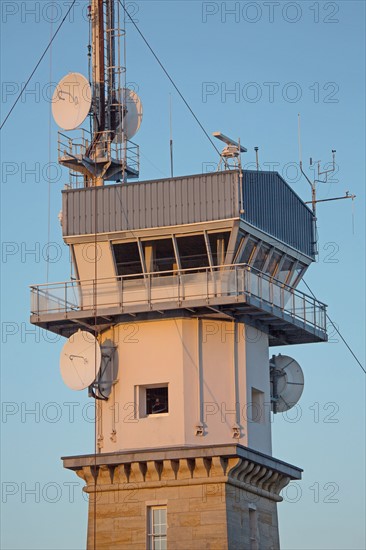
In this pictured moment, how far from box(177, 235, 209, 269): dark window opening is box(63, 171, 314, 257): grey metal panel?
0.73 metres

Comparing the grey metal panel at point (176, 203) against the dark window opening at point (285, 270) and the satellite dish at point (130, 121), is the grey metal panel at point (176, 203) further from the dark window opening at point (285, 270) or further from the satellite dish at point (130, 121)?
the satellite dish at point (130, 121)

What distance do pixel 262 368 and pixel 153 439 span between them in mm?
5326

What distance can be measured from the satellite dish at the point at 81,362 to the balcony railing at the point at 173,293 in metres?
1.17

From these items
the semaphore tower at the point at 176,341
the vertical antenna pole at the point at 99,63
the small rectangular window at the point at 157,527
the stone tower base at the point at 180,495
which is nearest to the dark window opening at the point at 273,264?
the semaphore tower at the point at 176,341

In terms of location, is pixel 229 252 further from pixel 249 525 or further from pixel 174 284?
pixel 249 525

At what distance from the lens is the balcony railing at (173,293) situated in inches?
2645

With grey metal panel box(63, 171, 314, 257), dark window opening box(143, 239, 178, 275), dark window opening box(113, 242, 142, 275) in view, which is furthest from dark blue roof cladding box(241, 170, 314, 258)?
dark window opening box(113, 242, 142, 275)

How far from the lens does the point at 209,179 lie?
68.0 meters

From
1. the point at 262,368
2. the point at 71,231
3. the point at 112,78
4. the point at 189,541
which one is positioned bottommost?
the point at 189,541

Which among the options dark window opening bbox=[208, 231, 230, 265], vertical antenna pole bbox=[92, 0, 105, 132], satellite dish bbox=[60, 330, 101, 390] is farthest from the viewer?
vertical antenna pole bbox=[92, 0, 105, 132]

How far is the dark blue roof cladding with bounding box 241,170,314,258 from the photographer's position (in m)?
68.5

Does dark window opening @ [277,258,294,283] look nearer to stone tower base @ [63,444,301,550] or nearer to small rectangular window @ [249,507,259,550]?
stone tower base @ [63,444,301,550]

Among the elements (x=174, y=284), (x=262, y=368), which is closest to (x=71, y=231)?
(x=174, y=284)

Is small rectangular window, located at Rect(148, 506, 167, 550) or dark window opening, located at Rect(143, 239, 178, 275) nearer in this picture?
small rectangular window, located at Rect(148, 506, 167, 550)
